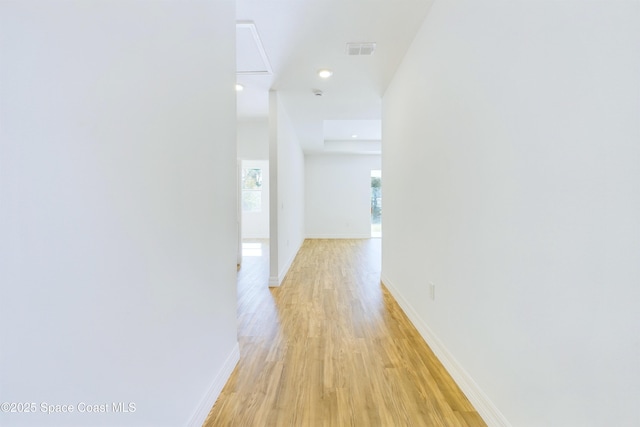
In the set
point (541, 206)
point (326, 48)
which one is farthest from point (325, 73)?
point (541, 206)

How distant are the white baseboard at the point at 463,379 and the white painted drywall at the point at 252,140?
15.4ft

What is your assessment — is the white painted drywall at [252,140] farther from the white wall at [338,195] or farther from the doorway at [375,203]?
the doorway at [375,203]

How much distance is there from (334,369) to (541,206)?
1.44 m

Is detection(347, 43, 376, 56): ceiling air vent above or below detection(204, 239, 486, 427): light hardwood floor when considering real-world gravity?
above

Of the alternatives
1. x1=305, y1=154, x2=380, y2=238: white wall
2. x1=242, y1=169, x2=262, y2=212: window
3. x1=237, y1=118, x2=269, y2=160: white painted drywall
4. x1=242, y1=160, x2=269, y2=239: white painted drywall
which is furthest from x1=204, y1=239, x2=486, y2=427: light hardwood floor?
x1=242, y1=169, x2=262, y2=212: window

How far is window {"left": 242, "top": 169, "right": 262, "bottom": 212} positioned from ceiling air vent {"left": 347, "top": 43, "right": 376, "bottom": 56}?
673 centimetres

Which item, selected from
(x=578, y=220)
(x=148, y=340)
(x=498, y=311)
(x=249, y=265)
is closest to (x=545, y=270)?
(x=578, y=220)

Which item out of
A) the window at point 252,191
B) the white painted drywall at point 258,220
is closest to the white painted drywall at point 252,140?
the white painted drywall at point 258,220

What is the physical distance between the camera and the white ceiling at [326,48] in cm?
204

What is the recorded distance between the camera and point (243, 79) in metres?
3.32

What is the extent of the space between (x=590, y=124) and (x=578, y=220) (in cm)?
29

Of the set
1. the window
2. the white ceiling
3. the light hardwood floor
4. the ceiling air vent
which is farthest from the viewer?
the window

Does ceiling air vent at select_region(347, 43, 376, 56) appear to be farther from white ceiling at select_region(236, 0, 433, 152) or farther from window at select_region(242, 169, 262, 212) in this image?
window at select_region(242, 169, 262, 212)

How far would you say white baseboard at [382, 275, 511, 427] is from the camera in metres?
1.28
